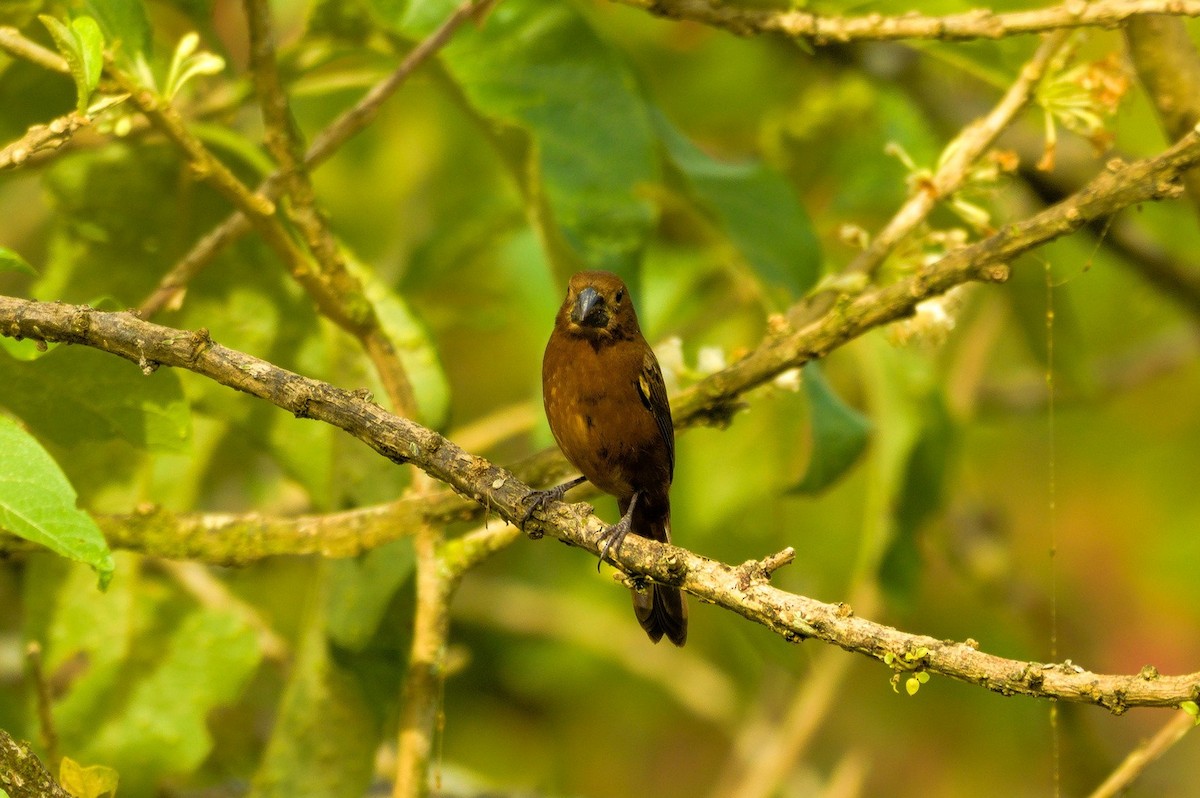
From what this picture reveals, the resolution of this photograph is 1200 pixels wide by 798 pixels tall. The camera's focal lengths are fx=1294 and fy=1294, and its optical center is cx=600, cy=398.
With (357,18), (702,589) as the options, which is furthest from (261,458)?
(702,589)

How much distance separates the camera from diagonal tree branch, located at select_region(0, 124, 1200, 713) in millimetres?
1628

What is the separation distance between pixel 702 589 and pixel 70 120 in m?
1.30

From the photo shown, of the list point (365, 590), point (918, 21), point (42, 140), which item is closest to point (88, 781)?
point (365, 590)

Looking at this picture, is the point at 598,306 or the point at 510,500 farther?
the point at 598,306

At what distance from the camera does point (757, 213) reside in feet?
10.9

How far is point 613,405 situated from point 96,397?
1091 millimetres

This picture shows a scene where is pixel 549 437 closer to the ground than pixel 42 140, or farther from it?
farther from it

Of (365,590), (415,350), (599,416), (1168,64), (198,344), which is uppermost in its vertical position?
(1168,64)

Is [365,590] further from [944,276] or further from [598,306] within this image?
[944,276]

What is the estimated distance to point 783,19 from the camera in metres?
2.69

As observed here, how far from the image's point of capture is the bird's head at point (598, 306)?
2963 mm

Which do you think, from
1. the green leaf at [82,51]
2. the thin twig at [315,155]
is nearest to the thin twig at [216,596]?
the thin twig at [315,155]

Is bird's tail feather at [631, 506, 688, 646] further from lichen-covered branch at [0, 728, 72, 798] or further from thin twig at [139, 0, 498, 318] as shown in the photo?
lichen-covered branch at [0, 728, 72, 798]

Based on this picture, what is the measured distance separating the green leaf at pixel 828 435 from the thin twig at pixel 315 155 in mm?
1120
